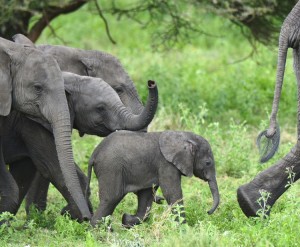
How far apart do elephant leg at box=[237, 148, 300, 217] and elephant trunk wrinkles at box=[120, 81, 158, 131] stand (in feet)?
2.79

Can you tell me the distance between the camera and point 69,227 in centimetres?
766

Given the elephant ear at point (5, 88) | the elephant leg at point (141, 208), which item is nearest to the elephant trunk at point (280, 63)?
the elephant leg at point (141, 208)

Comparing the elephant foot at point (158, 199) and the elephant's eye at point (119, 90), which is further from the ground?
the elephant's eye at point (119, 90)

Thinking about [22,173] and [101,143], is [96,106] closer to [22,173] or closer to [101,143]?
[101,143]

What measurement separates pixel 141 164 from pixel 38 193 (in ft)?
4.39

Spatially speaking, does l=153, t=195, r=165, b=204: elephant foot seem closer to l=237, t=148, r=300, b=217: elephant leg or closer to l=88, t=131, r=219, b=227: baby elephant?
l=88, t=131, r=219, b=227: baby elephant

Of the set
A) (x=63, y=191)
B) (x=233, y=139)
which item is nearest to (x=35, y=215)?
(x=63, y=191)

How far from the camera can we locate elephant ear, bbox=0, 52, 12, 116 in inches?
301

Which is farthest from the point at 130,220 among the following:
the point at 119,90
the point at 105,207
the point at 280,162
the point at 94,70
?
the point at 94,70

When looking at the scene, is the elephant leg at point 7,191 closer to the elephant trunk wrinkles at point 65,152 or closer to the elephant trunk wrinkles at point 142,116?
the elephant trunk wrinkles at point 65,152

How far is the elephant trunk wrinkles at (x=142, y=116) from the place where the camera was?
25.3ft

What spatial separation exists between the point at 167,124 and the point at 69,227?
3.93 m

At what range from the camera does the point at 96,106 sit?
26.8 ft

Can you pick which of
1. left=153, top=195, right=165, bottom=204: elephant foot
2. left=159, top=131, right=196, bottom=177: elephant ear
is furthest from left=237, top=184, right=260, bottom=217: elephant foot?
left=153, top=195, right=165, bottom=204: elephant foot
